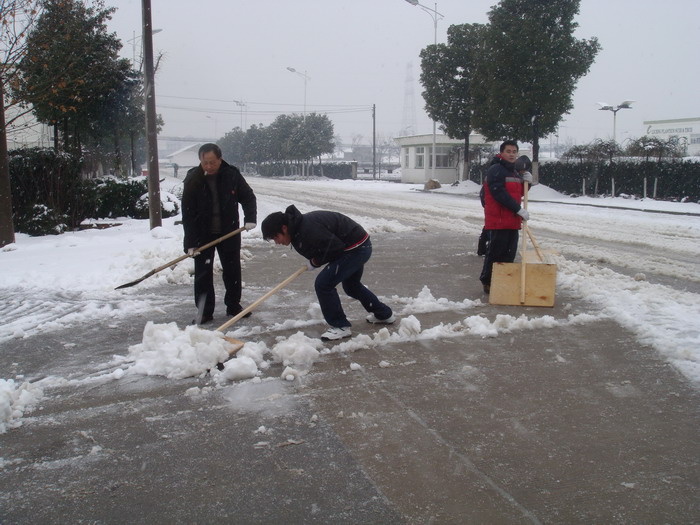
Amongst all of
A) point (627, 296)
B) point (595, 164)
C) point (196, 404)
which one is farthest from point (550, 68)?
point (196, 404)

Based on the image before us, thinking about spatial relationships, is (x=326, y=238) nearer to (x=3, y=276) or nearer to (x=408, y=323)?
(x=408, y=323)

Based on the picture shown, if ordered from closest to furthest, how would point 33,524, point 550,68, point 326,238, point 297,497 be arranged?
point 33,524, point 297,497, point 326,238, point 550,68

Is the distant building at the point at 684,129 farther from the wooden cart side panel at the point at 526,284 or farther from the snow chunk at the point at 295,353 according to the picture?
Result: the snow chunk at the point at 295,353

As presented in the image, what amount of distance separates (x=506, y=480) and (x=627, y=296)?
3895 mm

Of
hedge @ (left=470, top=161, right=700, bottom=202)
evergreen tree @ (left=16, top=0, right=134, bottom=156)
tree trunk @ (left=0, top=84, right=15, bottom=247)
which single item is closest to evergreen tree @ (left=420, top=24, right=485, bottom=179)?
hedge @ (left=470, top=161, right=700, bottom=202)

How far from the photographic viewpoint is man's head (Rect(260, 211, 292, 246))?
4344mm

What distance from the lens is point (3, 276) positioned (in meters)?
7.18

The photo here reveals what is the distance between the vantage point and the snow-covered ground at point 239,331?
4176mm

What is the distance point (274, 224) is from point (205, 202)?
1.33 meters

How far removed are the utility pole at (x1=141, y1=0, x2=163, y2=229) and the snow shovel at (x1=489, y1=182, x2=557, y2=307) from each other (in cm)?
734

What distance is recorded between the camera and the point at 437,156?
39.4 m

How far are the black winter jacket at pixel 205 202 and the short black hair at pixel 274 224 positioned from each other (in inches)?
49.7

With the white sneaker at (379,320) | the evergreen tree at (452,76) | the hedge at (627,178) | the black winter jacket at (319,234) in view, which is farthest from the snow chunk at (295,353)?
the evergreen tree at (452,76)

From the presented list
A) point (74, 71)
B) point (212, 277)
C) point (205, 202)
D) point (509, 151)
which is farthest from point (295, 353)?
point (74, 71)
